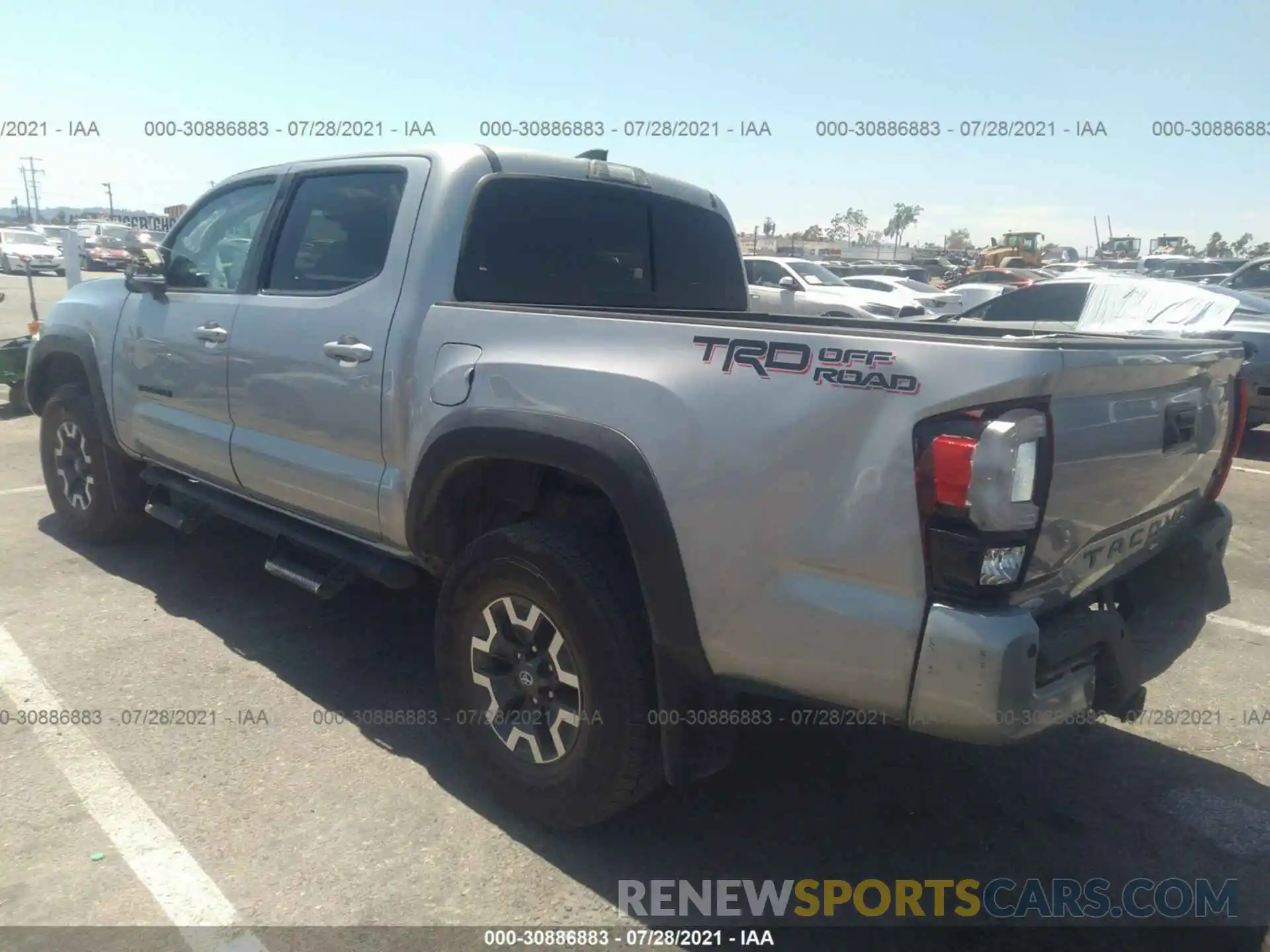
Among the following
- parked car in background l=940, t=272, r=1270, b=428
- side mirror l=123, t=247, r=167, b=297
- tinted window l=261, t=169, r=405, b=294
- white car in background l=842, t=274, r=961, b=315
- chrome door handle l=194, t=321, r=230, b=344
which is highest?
tinted window l=261, t=169, r=405, b=294

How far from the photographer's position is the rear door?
3.45 meters

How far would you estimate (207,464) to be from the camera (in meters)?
4.39

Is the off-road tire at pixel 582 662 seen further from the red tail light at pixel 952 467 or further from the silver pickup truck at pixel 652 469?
the red tail light at pixel 952 467

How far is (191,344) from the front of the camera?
14.3 ft

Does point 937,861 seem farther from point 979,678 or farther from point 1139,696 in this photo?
point 979,678

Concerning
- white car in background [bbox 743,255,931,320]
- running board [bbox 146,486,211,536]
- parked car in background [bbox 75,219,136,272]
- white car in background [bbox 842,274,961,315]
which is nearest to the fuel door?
running board [bbox 146,486,211,536]

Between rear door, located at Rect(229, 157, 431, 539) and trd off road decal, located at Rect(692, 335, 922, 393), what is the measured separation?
1.43m

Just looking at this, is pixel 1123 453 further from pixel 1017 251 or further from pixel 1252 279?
pixel 1017 251

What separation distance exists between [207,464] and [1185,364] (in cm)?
382

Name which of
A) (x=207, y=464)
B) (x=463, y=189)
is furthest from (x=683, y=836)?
(x=207, y=464)

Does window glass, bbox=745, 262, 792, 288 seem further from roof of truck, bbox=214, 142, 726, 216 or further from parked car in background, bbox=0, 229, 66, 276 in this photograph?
parked car in background, bbox=0, 229, 66, 276

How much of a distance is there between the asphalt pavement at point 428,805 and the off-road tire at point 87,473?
3.27 ft

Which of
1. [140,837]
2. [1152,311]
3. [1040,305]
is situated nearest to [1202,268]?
[1040,305]

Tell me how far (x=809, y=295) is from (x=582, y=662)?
14.5 metres
